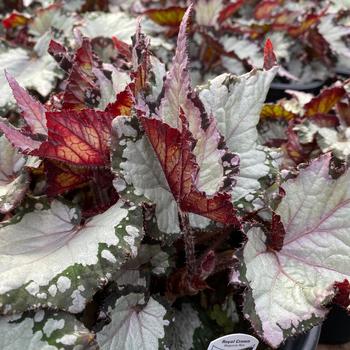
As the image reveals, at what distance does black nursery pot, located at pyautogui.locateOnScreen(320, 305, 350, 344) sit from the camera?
1263mm

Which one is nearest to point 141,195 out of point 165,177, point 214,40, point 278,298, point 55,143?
point 165,177

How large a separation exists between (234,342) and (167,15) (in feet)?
4.18

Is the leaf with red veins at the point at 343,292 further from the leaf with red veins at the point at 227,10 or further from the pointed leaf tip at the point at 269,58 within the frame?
the leaf with red veins at the point at 227,10

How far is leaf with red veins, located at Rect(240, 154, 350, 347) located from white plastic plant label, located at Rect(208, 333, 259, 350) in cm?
10

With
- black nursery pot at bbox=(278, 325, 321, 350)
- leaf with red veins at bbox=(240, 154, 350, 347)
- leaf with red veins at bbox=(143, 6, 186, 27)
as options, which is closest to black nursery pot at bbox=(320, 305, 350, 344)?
black nursery pot at bbox=(278, 325, 321, 350)

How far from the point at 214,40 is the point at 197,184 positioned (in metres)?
1.09

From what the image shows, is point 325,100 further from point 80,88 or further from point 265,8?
point 265,8

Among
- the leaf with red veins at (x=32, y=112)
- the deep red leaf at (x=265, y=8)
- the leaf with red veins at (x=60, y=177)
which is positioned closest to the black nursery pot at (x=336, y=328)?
the leaf with red veins at (x=60, y=177)

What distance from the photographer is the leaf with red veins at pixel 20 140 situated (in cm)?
85

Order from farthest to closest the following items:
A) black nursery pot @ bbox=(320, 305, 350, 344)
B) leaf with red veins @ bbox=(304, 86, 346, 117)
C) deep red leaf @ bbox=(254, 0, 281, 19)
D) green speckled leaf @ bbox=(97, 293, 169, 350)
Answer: deep red leaf @ bbox=(254, 0, 281, 19) → leaf with red veins @ bbox=(304, 86, 346, 117) → black nursery pot @ bbox=(320, 305, 350, 344) → green speckled leaf @ bbox=(97, 293, 169, 350)

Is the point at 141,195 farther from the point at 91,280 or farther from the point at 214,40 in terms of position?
the point at 214,40

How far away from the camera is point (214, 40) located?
1830 millimetres

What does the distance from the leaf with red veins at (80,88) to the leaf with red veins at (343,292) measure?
54 cm

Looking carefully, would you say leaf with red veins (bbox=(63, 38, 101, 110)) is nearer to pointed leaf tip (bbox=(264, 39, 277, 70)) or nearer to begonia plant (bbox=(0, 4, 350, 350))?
begonia plant (bbox=(0, 4, 350, 350))
